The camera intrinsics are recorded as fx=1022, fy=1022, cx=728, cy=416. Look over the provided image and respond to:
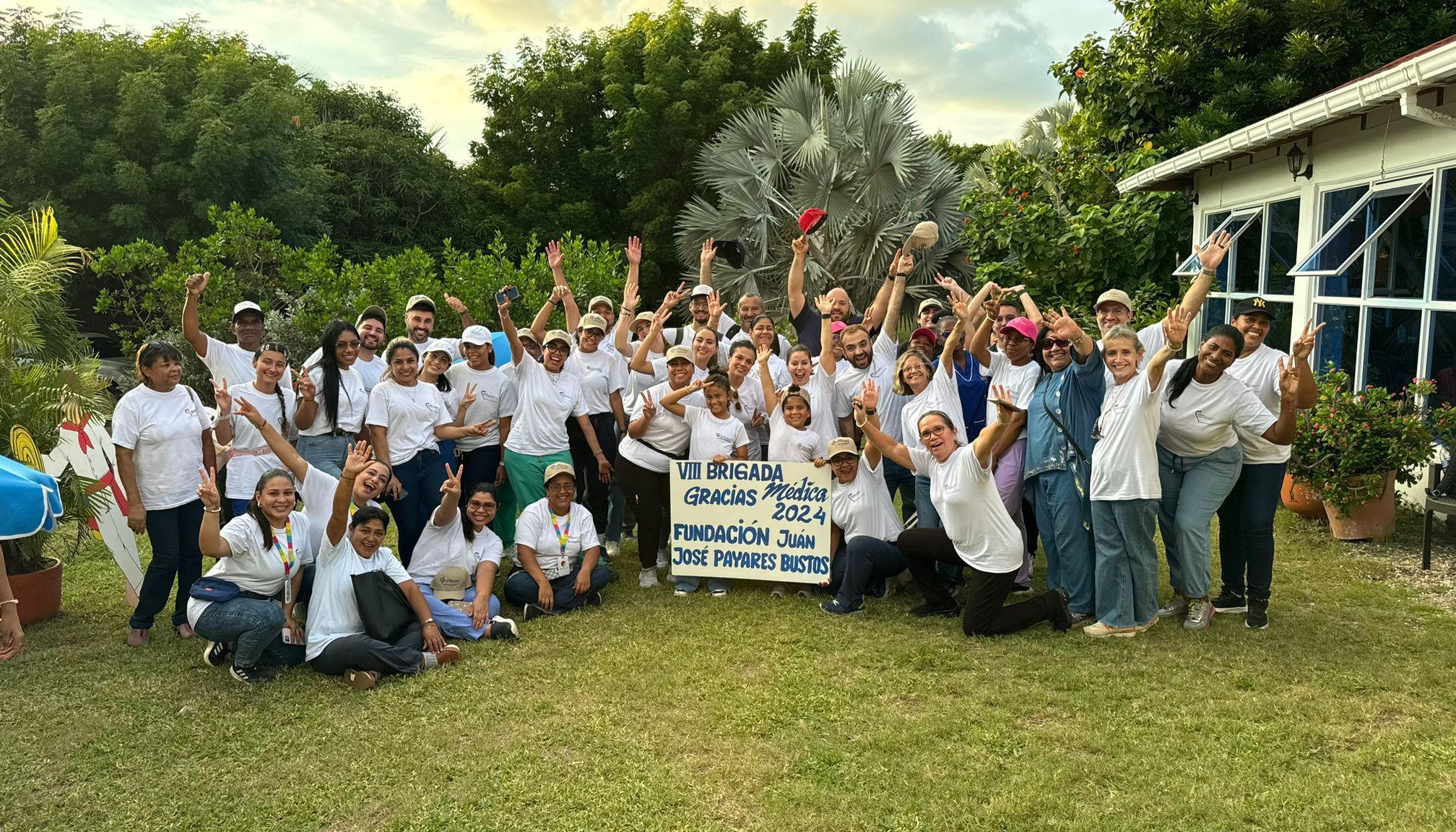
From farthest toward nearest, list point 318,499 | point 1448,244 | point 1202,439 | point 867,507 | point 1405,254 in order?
point 1405,254 < point 1448,244 < point 867,507 < point 318,499 < point 1202,439

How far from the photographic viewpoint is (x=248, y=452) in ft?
20.7

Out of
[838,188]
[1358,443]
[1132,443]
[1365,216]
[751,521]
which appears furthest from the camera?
[838,188]

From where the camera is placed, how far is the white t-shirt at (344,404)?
672 centimetres

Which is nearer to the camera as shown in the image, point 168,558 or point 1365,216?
point 168,558

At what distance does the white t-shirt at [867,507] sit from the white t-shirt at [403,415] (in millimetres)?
2826

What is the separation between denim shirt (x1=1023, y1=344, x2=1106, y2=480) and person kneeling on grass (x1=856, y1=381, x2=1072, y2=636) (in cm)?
29

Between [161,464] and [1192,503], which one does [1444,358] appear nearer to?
[1192,503]

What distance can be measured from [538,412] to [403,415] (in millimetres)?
965

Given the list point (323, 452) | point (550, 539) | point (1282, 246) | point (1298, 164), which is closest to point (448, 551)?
point (550, 539)

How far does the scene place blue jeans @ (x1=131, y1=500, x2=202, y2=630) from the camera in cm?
610

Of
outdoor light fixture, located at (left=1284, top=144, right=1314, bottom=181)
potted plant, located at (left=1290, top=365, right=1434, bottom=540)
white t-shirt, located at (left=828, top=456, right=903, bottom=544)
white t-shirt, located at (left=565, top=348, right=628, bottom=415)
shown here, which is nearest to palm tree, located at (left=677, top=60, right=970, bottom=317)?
outdoor light fixture, located at (left=1284, top=144, right=1314, bottom=181)

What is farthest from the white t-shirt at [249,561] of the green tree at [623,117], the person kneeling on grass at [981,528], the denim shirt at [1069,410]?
the green tree at [623,117]

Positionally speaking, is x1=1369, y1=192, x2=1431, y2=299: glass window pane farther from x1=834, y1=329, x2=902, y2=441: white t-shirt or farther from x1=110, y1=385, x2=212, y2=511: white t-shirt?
x1=110, y1=385, x2=212, y2=511: white t-shirt

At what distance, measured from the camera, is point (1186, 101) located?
16.2 meters
